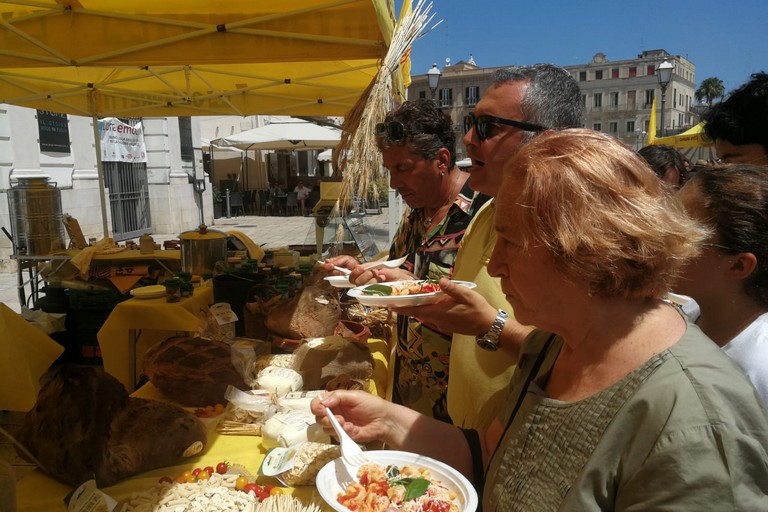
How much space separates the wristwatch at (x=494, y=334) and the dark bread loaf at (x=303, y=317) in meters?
1.50

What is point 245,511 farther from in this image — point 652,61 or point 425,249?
point 652,61

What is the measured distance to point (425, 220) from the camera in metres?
2.75

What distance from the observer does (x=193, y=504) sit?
1.58m

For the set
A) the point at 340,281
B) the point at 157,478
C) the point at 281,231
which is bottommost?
the point at 281,231

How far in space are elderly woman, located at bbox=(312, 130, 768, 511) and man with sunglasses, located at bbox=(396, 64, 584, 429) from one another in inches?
17.3

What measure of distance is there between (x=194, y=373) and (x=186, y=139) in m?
16.5

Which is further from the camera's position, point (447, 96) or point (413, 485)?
point (447, 96)

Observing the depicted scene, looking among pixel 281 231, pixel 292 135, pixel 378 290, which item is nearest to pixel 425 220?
pixel 378 290

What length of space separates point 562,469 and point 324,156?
65.5 feet

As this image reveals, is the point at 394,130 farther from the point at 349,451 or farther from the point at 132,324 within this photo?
the point at 132,324

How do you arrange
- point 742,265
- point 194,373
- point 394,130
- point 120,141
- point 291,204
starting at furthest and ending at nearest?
point 291,204 < point 120,141 < point 394,130 < point 194,373 < point 742,265

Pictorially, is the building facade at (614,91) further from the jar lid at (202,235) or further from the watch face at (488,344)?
the watch face at (488,344)

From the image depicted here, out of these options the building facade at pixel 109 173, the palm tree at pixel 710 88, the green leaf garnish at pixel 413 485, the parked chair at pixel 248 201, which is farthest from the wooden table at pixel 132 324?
the palm tree at pixel 710 88

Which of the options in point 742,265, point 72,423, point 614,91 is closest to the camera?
point 742,265
